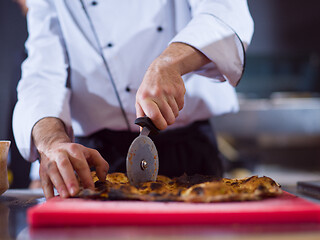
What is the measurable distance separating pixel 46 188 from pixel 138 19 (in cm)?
73

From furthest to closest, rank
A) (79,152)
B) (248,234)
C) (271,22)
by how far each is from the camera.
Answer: (271,22), (79,152), (248,234)

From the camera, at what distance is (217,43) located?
963 mm

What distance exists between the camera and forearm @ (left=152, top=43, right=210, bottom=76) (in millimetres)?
872

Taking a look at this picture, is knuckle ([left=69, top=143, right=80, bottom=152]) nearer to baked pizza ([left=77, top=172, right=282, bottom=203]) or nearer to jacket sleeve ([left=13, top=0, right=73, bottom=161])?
baked pizza ([left=77, top=172, right=282, bottom=203])

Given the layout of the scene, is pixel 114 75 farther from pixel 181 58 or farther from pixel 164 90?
pixel 164 90

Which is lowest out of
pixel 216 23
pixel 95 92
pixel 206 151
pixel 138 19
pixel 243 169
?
pixel 243 169

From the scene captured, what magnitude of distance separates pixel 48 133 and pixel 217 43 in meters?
0.50

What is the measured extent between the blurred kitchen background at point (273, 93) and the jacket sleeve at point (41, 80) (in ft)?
4.99

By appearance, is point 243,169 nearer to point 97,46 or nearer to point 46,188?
point 97,46

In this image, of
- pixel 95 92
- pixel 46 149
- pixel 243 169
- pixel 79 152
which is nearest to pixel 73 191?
pixel 79 152

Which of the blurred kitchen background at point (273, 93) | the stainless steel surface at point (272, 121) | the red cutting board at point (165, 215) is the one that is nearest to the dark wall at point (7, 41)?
the blurred kitchen background at point (273, 93)

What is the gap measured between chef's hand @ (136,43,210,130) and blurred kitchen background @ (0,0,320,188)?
6.78 feet

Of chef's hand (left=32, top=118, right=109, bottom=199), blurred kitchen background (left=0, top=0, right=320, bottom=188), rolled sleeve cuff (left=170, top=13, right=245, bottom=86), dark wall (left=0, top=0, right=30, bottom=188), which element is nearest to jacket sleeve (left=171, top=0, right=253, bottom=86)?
rolled sleeve cuff (left=170, top=13, right=245, bottom=86)

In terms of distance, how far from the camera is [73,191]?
681 mm
